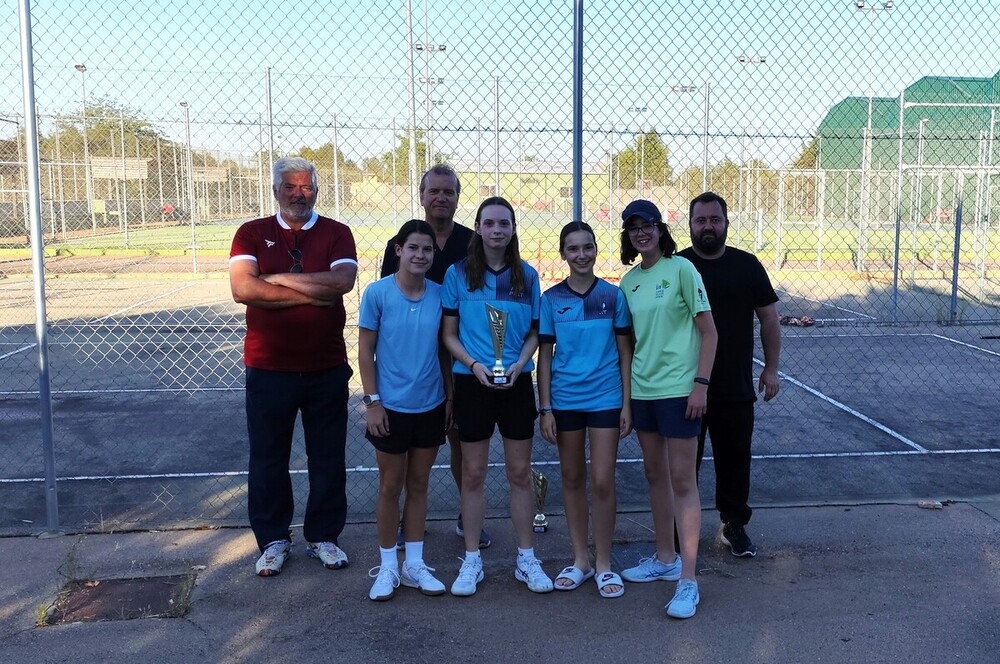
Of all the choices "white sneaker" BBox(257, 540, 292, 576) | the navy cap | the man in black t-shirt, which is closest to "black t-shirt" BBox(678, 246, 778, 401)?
the man in black t-shirt

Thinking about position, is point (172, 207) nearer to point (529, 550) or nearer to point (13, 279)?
point (13, 279)

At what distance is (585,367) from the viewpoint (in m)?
4.23

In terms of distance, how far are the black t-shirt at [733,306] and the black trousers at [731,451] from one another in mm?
92

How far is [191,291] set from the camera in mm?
18969

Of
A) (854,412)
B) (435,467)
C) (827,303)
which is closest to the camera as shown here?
(435,467)

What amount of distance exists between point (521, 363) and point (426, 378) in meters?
0.46

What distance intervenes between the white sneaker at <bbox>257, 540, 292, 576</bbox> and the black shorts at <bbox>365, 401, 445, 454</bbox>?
0.83 meters

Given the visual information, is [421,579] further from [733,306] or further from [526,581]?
[733,306]

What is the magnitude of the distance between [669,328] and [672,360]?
15 cm

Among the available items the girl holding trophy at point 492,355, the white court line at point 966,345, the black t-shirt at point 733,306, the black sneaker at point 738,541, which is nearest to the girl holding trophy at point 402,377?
the girl holding trophy at point 492,355

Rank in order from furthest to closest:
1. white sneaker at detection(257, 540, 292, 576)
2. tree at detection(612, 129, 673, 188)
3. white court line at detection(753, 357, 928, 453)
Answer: white court line at detection(753, 357, 928, 453), tree at detection(612, 129, 673, 188), white sneaker at detection(257, 540, 292, 576)

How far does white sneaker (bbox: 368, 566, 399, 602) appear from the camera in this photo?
4254 millimetres

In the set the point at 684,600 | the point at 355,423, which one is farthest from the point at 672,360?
the point at 355,423

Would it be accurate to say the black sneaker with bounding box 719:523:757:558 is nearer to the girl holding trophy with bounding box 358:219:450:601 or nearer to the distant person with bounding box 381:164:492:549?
the distant person with bounding box 381:164:492:549
